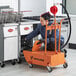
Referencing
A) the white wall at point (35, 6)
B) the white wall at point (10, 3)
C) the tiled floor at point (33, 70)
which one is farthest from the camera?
the white wall at point (35, 6)

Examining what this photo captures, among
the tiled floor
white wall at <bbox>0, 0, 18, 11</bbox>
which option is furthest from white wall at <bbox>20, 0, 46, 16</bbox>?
the tiled floor

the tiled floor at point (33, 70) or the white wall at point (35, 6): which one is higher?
the white wall at point (35, 6)

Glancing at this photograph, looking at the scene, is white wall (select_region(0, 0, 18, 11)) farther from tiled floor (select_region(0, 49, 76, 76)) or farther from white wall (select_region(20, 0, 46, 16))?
tiled floor (select_region(0, 49, 76, 76))

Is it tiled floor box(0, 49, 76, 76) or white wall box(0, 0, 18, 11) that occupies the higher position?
white wall box(0, 0, 18, 11)

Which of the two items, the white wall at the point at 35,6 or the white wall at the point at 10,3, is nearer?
the white wall at the point at 10,3

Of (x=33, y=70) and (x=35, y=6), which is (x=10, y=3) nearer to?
(x=35, y=6)

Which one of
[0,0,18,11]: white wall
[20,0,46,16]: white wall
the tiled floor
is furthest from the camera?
[20,0,46,16]: white wall

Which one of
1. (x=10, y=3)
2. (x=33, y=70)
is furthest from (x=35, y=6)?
(x=33, y=70)

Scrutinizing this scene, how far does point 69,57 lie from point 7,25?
1456 mm

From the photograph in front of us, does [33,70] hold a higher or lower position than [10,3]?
lower

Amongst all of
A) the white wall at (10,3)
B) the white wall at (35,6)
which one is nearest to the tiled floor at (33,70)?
the white wall at (10,3)

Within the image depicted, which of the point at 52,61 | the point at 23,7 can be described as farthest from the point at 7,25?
the point at 23,7

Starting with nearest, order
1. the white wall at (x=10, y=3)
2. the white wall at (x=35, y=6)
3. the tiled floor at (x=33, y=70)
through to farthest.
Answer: the tiled floor at (x=33, y=70), the white wall at (x=10, y=3), the white wall at (x=35, y=6)

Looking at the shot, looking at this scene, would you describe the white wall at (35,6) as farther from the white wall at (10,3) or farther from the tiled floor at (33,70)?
the tiled floor at (33,70)
